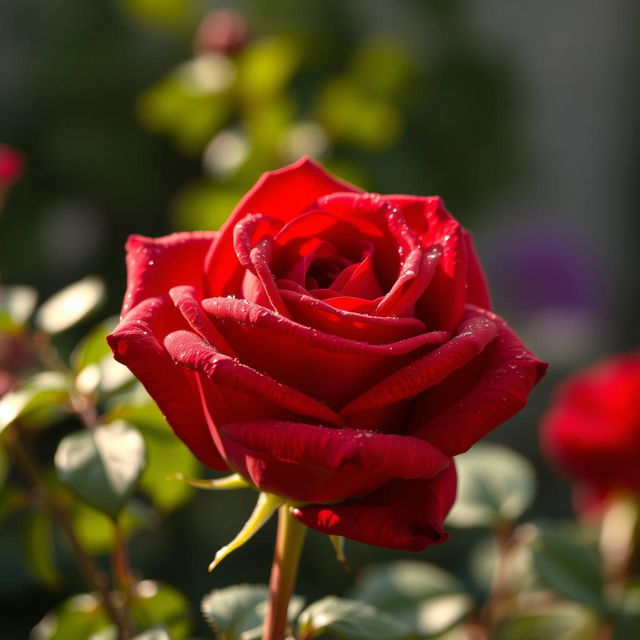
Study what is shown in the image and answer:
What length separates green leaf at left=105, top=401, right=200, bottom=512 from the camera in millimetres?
482

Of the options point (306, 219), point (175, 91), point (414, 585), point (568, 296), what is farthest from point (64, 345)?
point (568, 296)

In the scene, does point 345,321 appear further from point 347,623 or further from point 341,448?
point 347,623

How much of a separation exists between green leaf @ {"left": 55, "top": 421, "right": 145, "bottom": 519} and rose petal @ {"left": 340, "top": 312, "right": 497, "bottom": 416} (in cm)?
13

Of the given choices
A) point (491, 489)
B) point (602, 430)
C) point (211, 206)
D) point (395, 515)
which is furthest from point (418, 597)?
point (211, 206)

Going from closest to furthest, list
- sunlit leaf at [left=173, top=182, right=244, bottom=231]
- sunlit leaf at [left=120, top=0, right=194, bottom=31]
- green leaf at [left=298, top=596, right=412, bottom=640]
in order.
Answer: green leaf at [left=298, top=596, right=412, bottom=640] → sunlit leaf at [left=173, top=182, right=244, bottom=231] → sunlit leaf at [left=120, top=0, right=194, bottom=31]

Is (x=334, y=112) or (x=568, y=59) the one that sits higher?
(x=334, y=112)

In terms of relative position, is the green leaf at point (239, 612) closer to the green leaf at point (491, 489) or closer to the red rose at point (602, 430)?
the green leaf at point (491, 489)

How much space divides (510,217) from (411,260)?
2.92 m

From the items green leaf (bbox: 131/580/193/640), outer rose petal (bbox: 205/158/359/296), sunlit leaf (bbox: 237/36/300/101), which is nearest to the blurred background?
sunlit leaf (bbox: 237/36/300/101)

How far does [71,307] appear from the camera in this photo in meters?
0.54

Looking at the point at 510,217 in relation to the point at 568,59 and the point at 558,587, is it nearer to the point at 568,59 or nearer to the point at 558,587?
the point at 568,59

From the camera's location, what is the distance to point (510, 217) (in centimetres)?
316

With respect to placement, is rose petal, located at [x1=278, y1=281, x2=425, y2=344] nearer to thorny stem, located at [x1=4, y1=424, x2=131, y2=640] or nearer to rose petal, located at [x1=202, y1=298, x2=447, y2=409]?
rose petal, located at [x1=202, y1=298, x2=447, y2=409]

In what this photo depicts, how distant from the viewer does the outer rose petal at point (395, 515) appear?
318 mm
